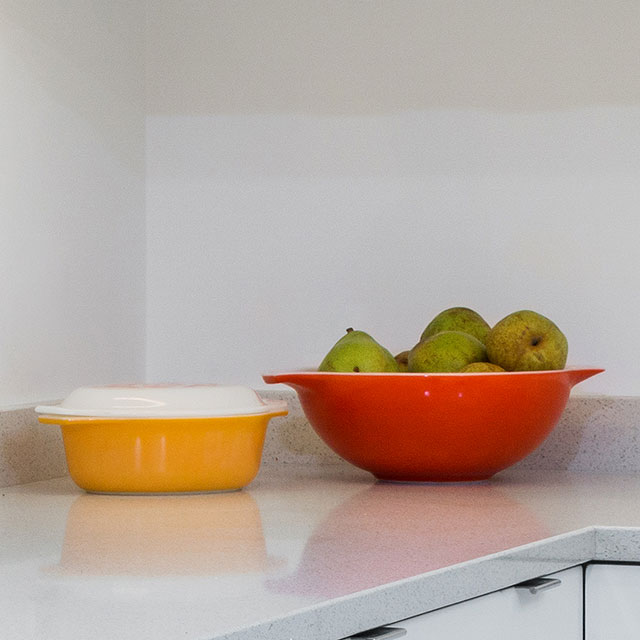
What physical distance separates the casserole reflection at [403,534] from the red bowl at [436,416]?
4 cm

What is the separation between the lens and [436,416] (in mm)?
1405

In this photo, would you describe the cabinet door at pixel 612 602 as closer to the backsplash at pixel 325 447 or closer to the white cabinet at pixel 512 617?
the white cabinet at pixel 512 617

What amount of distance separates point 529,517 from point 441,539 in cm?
17

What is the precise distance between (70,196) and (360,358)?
474mm

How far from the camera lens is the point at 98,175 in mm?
1685

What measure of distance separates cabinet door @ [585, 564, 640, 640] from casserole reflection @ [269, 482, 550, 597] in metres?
0.07

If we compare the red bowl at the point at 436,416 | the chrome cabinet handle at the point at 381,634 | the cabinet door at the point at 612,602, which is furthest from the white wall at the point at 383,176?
the chrome cabinet handle at the point at 381,634

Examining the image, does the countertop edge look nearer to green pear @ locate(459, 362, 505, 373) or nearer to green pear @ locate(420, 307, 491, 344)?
green pear @ locate(459, 362, 505, 373)

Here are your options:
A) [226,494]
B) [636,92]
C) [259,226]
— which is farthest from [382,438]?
→ [636,92]

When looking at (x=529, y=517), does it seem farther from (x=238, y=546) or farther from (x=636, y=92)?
(x=636, y=92)

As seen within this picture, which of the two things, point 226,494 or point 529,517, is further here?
point 226,494

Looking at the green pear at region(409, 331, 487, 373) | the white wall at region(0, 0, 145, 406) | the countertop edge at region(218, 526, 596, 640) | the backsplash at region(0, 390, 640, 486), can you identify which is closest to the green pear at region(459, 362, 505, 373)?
the green pear at region(409, 331, 487, 373)

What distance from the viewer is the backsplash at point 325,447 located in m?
1.42

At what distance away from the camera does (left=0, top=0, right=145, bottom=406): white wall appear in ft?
4.78
